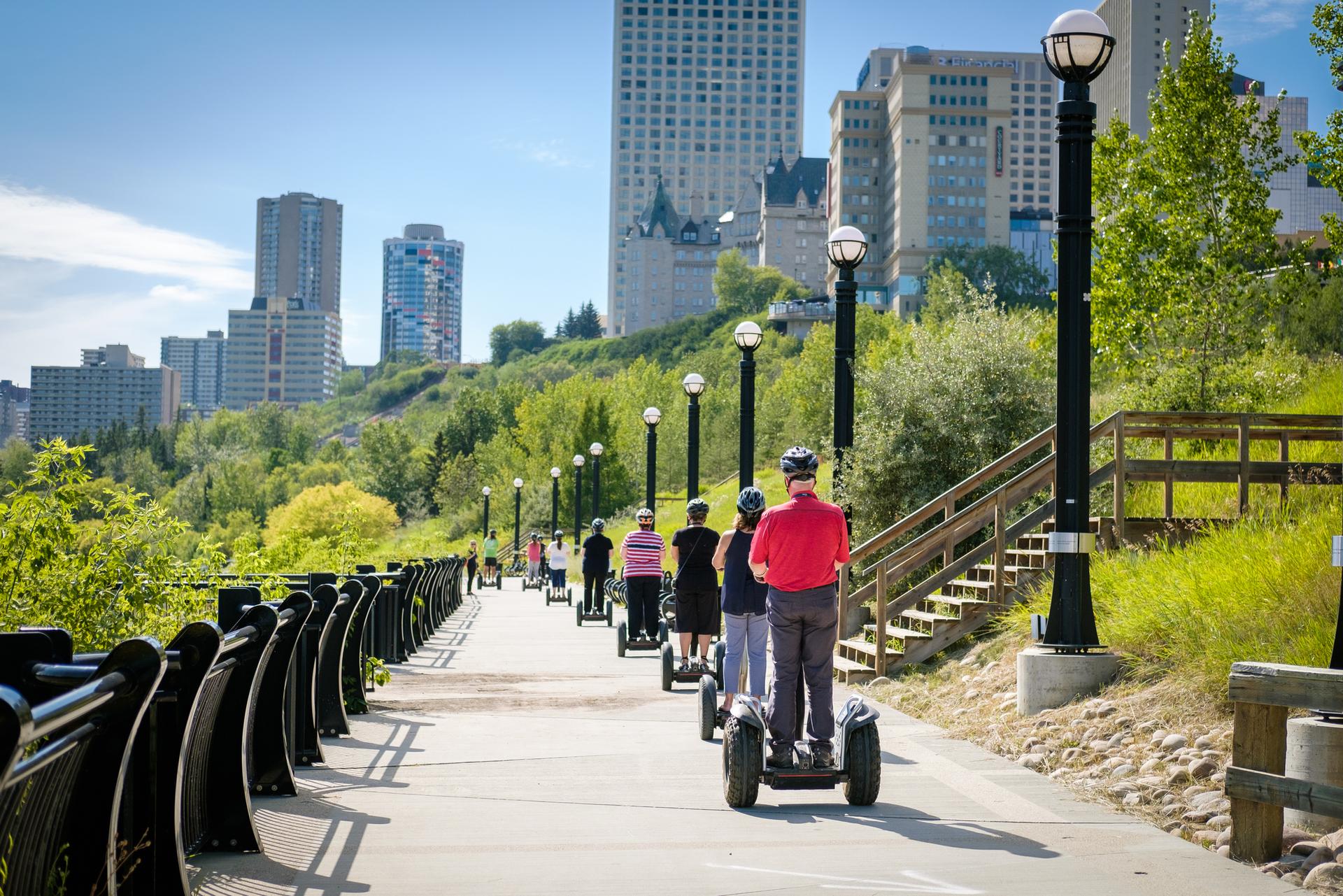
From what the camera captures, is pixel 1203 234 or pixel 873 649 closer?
pixel 873 649

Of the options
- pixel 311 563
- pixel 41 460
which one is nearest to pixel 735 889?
pixel 41 460

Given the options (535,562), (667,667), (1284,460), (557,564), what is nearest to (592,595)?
(557,564)

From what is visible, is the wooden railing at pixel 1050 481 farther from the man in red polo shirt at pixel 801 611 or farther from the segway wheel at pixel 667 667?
the man in red polo shirt at pixel 801 611

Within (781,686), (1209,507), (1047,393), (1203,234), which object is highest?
(1203,234)

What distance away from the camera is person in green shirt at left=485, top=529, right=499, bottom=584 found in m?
45.9

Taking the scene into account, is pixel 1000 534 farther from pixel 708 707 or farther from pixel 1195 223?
pixel 1195 223

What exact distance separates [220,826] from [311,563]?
16.1m

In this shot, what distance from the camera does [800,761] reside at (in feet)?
24.2

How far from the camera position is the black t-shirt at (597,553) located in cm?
2267

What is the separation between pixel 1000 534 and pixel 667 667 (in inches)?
144

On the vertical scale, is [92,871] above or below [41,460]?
below

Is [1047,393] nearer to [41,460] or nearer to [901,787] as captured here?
[901,787]

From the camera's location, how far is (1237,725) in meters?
6.26

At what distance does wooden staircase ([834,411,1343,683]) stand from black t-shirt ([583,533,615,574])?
6817 mm
